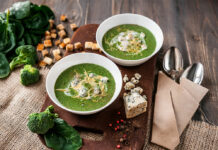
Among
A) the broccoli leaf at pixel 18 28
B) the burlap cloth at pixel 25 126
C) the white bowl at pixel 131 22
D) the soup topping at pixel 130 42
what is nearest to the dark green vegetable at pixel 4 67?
the burlap cloth at pixel 25 126

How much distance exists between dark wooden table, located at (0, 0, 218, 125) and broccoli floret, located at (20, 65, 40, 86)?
134 centimetres

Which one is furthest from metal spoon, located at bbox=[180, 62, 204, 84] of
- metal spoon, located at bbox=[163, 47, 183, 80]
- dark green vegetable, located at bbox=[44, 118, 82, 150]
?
dark green vegetable, located at bbox=[44, 118, 82, 150]

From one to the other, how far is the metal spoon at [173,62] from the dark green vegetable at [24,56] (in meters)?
1.92

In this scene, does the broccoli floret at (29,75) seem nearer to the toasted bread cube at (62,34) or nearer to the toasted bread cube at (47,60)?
the toasted bread cube at (47,60)

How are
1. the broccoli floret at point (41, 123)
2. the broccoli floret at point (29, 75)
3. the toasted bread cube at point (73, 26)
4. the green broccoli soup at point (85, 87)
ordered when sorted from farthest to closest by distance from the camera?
the toasted bread cube at point (73, 26) → the broccoli floret at point (29, 75) → the green broccoli soup at point (85, 87) → the broccoli floret at point (41, 123)

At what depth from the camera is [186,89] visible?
3414 mm

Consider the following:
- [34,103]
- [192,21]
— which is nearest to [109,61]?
[34,103]

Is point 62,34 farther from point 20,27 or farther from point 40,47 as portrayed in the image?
point 20,27

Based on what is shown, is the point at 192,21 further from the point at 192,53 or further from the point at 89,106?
the point at 89,106

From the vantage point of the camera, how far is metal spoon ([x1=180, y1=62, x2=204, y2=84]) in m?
3.58

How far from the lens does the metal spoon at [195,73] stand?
3.58 m

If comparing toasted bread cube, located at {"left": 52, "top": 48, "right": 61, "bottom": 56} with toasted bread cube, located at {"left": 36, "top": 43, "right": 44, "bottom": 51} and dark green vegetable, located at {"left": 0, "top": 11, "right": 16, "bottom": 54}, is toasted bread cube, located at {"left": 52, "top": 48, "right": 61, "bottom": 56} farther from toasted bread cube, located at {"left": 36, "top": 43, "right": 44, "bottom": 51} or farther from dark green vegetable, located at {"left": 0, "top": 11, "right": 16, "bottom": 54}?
dark green vegetable, located at {"left": 0, "top": 11, "right": 16, "bottom": 54}

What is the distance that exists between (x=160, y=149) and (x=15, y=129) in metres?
1.80

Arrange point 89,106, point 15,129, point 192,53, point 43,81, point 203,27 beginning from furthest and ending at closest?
point 203,27
point 192,53
point 43,81
point 15,129
point 89,106
